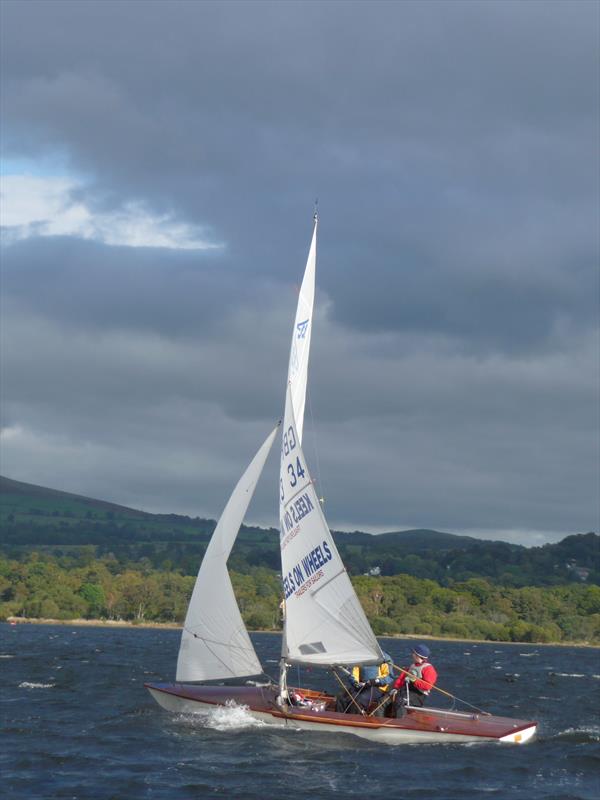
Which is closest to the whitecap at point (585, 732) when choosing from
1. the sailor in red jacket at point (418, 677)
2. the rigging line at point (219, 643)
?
the sailor in red jacket at point (418, 677)

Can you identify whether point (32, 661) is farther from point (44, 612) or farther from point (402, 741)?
point (44, 612)

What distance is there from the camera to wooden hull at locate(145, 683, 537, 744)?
35.7 metres

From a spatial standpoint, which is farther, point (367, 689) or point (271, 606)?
point (271, 606)

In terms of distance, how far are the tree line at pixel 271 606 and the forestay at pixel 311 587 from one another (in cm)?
12725

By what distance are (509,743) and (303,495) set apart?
921cm

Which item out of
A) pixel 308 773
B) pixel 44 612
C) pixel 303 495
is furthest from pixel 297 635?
pixel 44 612

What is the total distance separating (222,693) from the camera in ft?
128

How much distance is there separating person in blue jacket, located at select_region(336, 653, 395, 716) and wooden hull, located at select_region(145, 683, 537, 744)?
53 centimetres

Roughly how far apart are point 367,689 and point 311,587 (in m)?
3.35

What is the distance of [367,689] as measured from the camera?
37.2 meters

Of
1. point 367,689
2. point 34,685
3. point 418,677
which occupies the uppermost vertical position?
point 418,677

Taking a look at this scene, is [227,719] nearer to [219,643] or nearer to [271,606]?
[219,643]

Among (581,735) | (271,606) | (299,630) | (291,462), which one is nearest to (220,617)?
(299,630)

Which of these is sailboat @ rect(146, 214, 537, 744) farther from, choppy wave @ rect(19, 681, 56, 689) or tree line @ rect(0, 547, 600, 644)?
tree line @ rect(0, 547, 600, 644)
